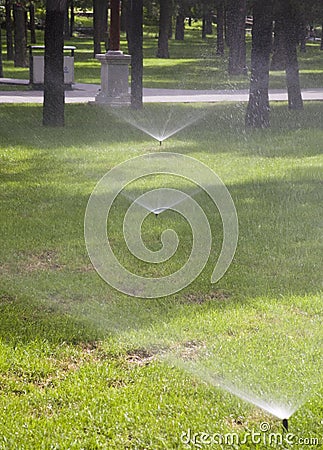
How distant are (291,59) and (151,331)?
13169 millimetres

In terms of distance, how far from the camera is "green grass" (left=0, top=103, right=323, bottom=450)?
4.08 meters

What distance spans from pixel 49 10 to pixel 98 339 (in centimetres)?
1058

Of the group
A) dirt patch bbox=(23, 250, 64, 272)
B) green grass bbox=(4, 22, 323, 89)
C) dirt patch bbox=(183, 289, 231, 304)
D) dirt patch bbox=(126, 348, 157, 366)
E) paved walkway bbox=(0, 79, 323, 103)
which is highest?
dirt patch bbox=(126, 348, 157, 366)

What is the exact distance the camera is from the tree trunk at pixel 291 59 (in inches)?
693

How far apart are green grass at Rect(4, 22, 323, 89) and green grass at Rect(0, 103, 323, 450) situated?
17095 millimetres

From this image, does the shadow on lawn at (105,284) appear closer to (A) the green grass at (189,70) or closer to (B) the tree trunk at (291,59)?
(B) the tree trunk at (291,59)

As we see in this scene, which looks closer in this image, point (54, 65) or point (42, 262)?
point (42, 262)

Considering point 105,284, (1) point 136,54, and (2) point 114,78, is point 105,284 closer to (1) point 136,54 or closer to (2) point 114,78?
(1) point 136,54

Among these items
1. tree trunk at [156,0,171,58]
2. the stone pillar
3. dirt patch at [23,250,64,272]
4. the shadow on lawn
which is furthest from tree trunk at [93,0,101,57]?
→ dirt patch at [23,250,64,272]

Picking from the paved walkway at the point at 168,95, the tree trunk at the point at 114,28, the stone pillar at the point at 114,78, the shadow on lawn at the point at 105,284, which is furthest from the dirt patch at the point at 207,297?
the tree trunk at the point at 114,28

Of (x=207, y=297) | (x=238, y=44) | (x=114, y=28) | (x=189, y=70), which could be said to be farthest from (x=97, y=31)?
(x=207, y=297)

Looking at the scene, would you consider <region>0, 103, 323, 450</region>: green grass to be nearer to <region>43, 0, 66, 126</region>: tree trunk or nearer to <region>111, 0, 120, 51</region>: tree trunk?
<region>43, 0, 66, 126</region>: tree trunk

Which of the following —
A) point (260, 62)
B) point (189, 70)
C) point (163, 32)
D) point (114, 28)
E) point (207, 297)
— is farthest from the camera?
point (163, 32)

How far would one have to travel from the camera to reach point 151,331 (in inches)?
205
